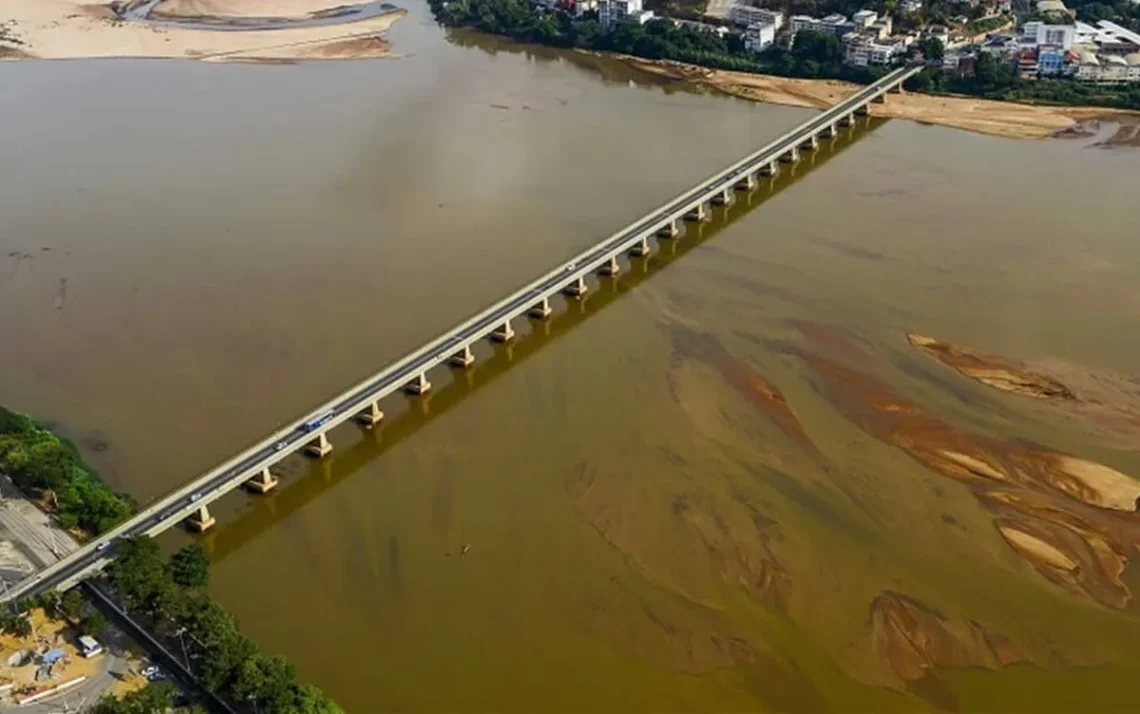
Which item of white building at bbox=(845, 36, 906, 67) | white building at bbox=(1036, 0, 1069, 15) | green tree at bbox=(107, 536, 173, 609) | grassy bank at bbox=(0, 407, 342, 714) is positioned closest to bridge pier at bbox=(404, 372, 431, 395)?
grassy bank at bbox=(0, 407, 342, 714)

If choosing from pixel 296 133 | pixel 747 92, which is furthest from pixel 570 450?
pixel 747 92

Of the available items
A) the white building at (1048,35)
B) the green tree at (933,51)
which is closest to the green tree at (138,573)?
the green tree at (933,51)

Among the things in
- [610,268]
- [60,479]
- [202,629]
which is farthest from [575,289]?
[202,629]

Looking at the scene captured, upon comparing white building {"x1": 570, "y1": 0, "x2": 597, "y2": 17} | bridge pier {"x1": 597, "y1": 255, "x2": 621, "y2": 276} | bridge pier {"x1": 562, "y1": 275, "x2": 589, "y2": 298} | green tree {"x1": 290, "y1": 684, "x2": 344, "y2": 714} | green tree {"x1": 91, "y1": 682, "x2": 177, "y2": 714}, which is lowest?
green tree {"x1": 290, "y1": 684, "x2": 344, "y2": 714}

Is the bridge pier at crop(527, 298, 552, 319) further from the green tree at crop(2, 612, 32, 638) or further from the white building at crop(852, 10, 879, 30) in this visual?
→ the white building at crop(852, 10, 879, 30)

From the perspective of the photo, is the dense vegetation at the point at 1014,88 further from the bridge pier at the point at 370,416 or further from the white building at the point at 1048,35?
the bridge pier at the point at 370,416

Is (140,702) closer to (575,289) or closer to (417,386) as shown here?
(417,386)

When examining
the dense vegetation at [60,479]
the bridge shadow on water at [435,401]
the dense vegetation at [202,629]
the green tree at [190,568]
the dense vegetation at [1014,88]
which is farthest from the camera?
the dense vegetation at [1014,88]
